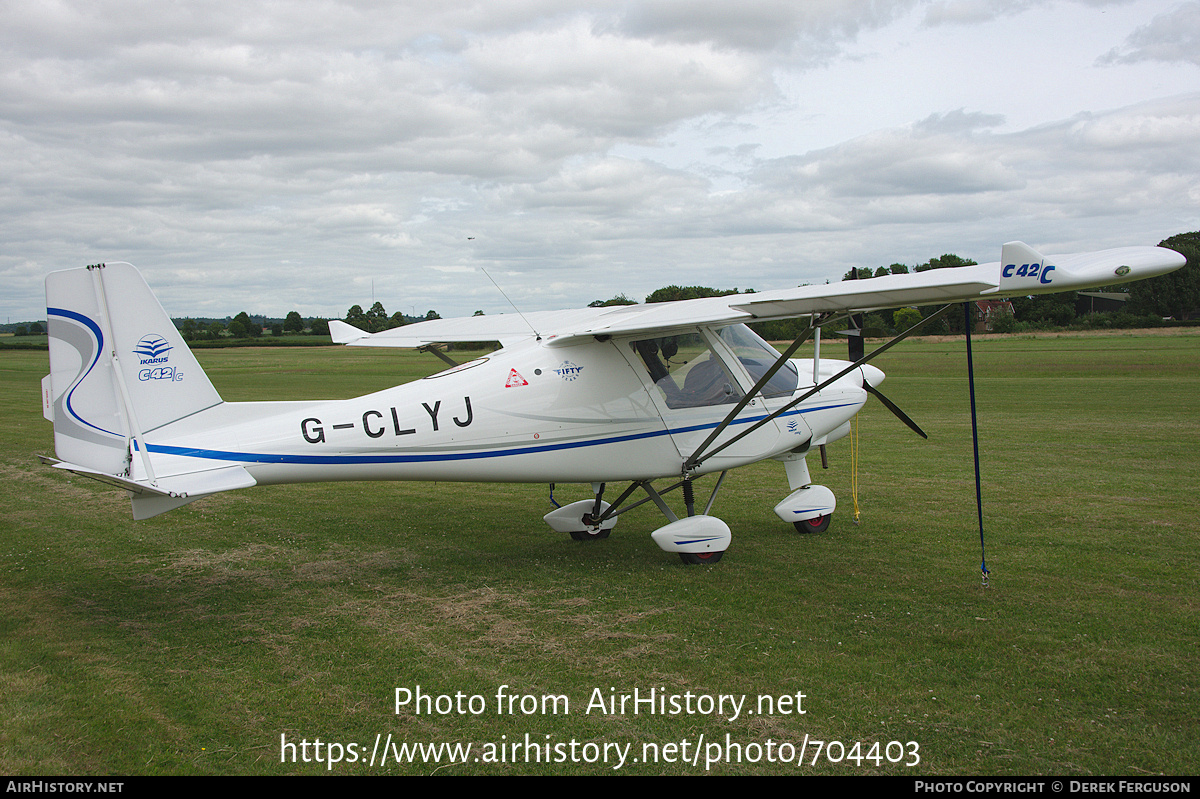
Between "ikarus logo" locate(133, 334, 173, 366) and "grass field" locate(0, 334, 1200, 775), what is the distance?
206 centimetres

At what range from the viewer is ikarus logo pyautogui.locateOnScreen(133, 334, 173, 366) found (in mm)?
6035

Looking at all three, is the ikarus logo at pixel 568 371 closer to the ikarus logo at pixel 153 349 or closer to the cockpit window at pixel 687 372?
the cockpit window at pixel 687 372

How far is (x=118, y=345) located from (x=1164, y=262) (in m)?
7.39

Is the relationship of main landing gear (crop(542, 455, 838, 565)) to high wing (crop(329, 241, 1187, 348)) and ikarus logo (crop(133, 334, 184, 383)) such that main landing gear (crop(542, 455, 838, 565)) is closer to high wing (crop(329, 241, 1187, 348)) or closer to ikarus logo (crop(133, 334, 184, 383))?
high wing (crop(329, 241, 1187, 348))

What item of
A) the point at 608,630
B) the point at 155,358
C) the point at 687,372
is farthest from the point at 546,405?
the point at 155,358

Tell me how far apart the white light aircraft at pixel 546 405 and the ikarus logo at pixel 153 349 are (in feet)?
0.03

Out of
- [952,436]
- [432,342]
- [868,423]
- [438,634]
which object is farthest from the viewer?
[868,423]

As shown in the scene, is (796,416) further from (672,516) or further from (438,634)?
(438,634)

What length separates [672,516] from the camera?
296 inches

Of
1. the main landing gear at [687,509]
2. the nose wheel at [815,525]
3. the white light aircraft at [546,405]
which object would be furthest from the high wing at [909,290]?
the nose wheel at [815,525]

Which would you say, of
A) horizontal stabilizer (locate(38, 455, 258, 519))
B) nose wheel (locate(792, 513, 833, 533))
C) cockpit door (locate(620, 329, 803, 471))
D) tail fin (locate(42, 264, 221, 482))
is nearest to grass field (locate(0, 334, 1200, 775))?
nose wheel (locate(792, 513, 833, 533))

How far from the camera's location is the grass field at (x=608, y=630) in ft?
13.5

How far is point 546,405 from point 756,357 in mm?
2305
